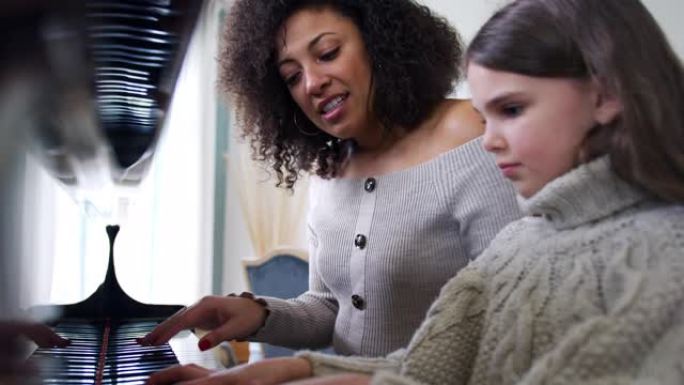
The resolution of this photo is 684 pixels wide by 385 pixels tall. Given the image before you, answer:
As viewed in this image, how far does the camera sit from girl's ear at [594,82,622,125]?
74 cm

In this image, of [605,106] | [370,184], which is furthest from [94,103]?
[370,184]

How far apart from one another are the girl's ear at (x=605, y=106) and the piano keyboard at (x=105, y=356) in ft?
1.69

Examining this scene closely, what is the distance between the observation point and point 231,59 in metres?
1.44

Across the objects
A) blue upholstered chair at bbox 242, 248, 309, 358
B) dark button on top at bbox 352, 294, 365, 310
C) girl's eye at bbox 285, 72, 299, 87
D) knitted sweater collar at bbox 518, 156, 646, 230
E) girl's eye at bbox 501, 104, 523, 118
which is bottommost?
blue upholstered chair at bbox 242, 248, 309, 358

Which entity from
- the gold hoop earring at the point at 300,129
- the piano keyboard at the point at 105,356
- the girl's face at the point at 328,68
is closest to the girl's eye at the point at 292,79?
the girl's face at the point at 328,68

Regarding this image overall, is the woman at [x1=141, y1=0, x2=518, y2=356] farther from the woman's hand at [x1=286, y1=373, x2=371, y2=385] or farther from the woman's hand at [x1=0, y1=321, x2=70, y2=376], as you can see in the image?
the woman's hand at [x1=0, y1=321, x2=70, y2=376]

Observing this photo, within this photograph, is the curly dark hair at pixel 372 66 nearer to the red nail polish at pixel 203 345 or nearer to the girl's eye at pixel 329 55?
the girl's eye at pixel 329 55

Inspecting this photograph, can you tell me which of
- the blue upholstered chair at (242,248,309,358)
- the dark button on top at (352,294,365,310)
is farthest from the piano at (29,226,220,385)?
the blue upholstered chair at (242,248,309,358)

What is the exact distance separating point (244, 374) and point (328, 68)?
64 centimetres

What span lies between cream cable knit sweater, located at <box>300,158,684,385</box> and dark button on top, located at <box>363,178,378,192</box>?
42 centimetres

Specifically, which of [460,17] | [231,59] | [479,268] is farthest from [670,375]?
[460,17]

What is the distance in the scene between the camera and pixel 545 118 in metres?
0.75

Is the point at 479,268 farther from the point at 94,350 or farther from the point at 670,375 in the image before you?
the point at 94,350

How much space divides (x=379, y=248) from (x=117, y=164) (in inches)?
18.4
